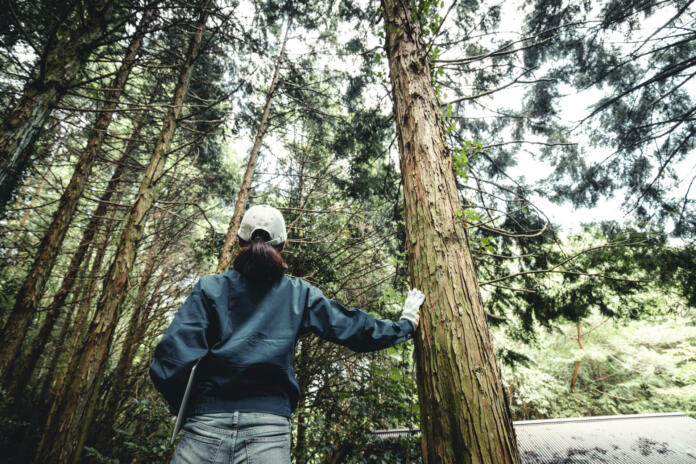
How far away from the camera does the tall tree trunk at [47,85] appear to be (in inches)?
82.1

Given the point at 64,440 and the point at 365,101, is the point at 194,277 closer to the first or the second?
the point at 64,440

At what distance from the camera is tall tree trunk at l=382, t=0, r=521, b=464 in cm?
123

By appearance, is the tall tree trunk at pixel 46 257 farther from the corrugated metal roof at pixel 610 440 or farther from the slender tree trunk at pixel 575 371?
the slender tree trunk at pixel 575 371

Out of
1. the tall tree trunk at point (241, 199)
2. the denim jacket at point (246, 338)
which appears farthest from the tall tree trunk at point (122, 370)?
the denim jacket at point (246, 338)

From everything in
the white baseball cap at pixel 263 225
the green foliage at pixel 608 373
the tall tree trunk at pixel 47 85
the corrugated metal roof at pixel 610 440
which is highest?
the tall tree trunk at pixel 47 85

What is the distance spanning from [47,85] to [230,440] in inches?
129

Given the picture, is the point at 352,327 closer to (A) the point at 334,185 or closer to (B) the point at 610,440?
(A) the point at 334,185

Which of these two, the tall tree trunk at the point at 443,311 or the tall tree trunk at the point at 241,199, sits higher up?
the tall tree trunk at the point at 241,199

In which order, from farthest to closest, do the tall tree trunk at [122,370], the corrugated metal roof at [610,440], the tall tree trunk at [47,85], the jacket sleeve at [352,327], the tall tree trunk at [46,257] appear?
the corrugated metal roof at [610,440], the tall tree trunk at [122,370], the tall tree trunk at [46,257], the tall tree trunk at [47,85], the jacket sleeve at [352,327]

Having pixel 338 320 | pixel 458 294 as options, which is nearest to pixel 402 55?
pixel 458 294

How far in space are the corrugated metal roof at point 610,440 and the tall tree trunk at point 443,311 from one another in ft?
24.8

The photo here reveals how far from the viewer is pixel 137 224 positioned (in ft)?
11.7

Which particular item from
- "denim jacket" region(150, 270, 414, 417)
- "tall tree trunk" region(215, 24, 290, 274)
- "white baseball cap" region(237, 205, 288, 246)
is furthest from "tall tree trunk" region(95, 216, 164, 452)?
"denim jacket" region(150, 270, 414, 417)

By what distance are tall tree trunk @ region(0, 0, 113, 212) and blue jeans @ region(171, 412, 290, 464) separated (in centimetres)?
249
